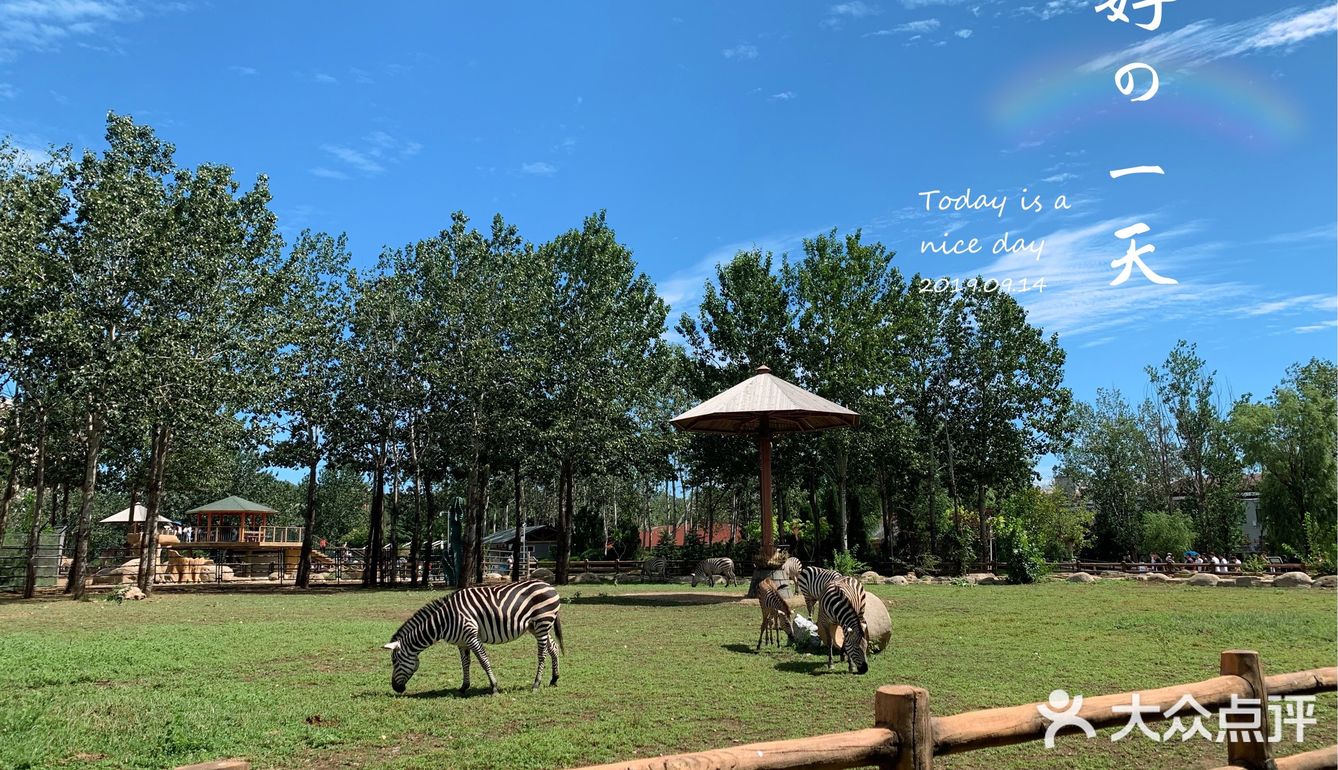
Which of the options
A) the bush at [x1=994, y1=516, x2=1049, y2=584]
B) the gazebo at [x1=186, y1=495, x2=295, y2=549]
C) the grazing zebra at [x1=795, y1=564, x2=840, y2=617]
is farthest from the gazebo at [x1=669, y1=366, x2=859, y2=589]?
the gazebo at [x1=186, y1=495, x2=295, y2=549]

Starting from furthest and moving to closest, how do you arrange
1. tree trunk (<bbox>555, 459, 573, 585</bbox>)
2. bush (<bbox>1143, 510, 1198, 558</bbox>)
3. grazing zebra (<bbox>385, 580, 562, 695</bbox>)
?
bush (<bbox>1143, 510, 1198, 558</bbox>), tree trunk (<bbox>555, 459, 573, 585</bbox>), grazing zebra (<bbox>385, 580, 562, 695</bbox>)

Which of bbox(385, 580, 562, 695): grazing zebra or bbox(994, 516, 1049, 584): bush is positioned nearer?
bbox(385, 580, 562, 695): grazing zebra

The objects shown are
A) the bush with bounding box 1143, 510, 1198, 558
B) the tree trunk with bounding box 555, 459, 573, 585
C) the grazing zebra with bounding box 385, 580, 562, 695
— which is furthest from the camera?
the bush with bounding box 1143, 510, 1198, 558

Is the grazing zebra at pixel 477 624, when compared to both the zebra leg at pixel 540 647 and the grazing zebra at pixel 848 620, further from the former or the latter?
the grazing zebra at pixel 848 620

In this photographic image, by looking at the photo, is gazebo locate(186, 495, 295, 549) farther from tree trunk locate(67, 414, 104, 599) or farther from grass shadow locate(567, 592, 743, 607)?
grass shadow locate(567, 592, 743, 607)

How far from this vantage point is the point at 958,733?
160 inches

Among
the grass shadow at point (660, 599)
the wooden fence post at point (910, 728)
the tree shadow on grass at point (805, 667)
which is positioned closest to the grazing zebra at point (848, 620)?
the tree shadow on grass at point (805, 667)

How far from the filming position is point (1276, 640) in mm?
12195

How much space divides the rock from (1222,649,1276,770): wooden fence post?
24.2 metres

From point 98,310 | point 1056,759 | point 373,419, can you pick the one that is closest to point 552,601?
point 1056,759

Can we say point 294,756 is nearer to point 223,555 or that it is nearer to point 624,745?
point 624,745

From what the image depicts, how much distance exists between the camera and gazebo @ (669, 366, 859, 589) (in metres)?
20.2

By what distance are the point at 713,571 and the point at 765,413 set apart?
1307 centimetres

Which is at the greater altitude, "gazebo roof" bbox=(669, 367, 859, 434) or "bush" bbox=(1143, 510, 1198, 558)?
"gazebo roof" bbox=(669, 367, 859, 434)
